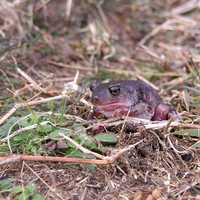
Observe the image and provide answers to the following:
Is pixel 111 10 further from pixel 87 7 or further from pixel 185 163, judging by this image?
pixel 185 163

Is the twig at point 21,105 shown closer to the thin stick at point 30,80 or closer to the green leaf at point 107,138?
the thin stick at point 30,80

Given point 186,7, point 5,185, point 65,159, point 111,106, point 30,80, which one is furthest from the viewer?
point 186,7

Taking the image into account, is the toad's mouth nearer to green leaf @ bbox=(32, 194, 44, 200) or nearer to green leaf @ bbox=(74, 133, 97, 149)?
green leaf @ bbox=(74, 133, 97, 149)

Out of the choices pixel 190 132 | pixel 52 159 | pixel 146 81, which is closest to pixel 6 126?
pixel 52 159

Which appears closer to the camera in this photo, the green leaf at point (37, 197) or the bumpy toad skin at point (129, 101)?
the green leaf at point (37, 197)

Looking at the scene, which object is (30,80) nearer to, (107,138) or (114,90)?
(114,90)

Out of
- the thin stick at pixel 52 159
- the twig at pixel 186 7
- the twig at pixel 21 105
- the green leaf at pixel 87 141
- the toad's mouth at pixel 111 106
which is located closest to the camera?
the thin stick at pixel 52 159

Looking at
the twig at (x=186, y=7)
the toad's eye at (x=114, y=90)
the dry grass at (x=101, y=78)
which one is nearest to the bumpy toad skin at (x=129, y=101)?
the toad's eye at (x=114, y=90)
